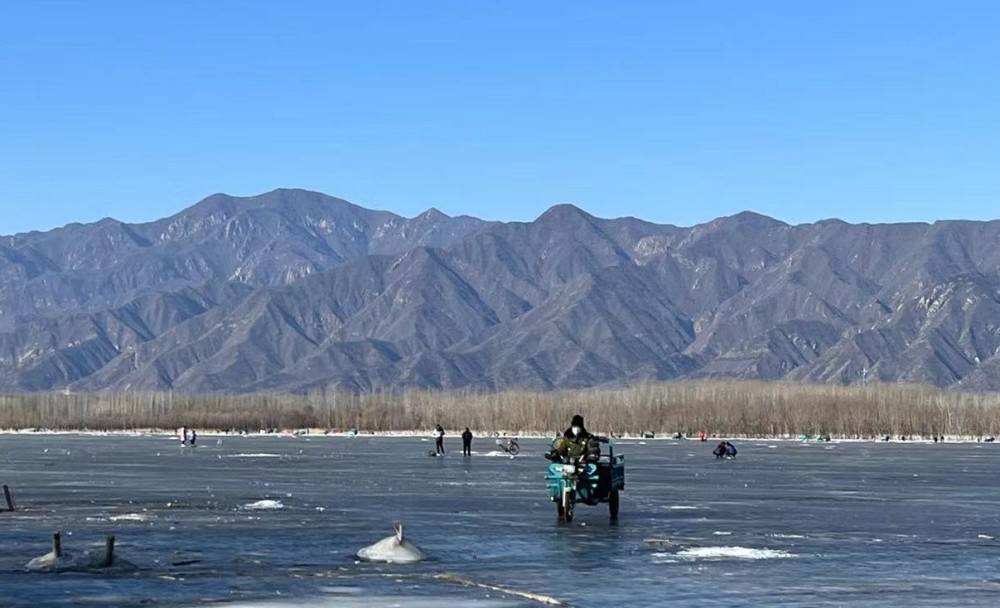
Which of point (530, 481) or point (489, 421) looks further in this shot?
point (489, 421)

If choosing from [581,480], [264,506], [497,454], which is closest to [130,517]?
[264,506]

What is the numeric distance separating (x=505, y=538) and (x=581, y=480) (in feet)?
11.0

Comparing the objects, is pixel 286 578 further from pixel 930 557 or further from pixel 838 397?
pixel 838 397

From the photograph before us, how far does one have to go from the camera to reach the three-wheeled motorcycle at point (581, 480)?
122ft

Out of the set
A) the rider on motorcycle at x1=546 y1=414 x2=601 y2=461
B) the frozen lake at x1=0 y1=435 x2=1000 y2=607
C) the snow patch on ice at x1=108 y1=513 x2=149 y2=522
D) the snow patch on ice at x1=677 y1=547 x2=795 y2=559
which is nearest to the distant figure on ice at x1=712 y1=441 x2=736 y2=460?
the frozen lake at x1=0 y1=435 x2=1000 y2=607

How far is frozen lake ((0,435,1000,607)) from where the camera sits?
25312 millimetres

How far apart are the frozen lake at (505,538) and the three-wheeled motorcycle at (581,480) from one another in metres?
0.65

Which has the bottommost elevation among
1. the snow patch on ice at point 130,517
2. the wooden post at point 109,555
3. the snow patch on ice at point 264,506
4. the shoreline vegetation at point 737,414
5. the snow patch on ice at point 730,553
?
the snow patch on ice at point 730,553

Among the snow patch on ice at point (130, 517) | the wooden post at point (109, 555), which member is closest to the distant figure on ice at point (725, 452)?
the snow patch on ice at point (130, 517)

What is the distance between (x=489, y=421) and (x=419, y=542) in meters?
151

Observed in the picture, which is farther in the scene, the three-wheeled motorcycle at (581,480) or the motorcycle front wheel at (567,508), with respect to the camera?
the motorcycle front wheel at (567,508)

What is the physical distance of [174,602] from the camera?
2367 cm

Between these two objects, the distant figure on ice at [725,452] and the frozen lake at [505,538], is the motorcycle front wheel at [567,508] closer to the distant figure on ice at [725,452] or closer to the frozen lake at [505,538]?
the frozen lake at [505,538]

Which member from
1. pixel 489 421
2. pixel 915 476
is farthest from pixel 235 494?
pixel 489 421
